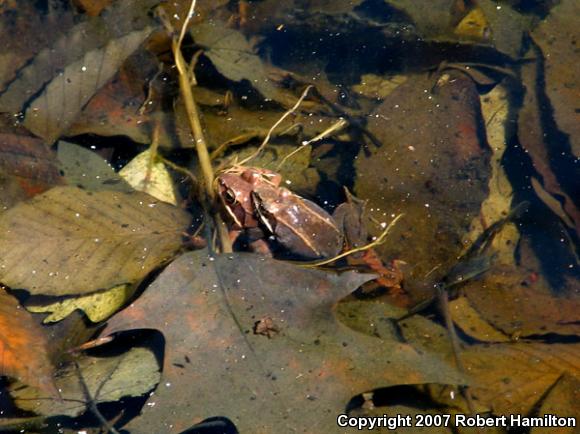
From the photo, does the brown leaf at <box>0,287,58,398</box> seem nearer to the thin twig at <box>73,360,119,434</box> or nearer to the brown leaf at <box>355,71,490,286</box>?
the thin twig at <box>73,360,119,434</box>

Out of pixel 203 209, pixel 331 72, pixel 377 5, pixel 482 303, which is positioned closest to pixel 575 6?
pixel 377 5

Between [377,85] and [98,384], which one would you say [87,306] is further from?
[377,85]

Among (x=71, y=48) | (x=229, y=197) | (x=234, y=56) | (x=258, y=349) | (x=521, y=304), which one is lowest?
(x=521, y=304)

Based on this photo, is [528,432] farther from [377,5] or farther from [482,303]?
[377,5]

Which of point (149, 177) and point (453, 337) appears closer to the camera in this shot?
point (453, 337)

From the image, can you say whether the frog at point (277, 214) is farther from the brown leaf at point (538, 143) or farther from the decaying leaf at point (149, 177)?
the brown leaf at point (538, 143)

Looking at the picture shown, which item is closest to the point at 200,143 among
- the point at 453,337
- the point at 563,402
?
the point at 453,337

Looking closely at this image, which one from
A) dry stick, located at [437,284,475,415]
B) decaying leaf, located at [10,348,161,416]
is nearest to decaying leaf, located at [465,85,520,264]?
dry stick, located at [437,284,475,415]
